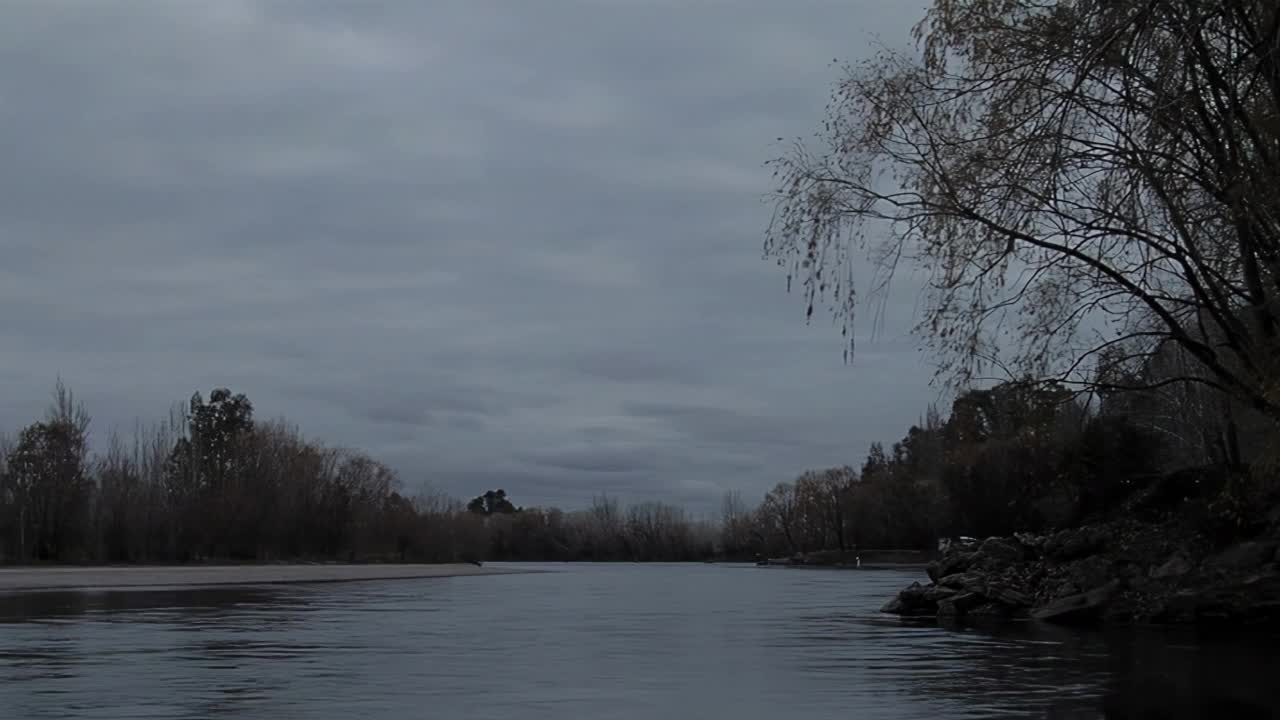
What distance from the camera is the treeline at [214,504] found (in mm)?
81312

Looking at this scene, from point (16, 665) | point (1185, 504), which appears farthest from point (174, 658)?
point (1185, 504)

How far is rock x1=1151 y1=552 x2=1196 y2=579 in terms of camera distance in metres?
29.4

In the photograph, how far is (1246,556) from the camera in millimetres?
28531

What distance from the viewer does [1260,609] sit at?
27.3 meters

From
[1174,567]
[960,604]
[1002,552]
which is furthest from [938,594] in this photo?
[1174,567]

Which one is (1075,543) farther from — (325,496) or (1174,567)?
(325,496)

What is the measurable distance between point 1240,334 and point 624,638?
1284 cm

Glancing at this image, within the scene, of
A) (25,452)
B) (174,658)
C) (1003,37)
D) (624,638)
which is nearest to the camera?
(1003,37)

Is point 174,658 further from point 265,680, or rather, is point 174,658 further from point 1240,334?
point 1240,334

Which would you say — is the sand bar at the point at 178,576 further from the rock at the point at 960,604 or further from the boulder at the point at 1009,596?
the boulder at the point at 1009,596

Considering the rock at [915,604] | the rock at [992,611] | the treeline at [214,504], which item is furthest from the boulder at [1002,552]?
the treeline at [214,504]

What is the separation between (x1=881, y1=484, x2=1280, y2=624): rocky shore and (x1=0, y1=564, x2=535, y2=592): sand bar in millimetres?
35697

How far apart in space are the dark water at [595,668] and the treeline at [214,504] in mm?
51344

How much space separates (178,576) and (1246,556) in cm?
5109
